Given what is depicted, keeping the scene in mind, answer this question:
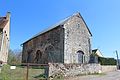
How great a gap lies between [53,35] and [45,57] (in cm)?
389

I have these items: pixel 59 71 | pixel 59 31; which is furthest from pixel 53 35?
pixel 59 71

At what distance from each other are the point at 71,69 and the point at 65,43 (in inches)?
326

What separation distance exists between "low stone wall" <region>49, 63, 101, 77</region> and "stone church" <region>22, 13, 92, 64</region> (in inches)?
204

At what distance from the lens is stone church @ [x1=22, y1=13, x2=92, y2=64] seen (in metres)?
28.5

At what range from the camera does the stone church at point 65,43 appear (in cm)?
2853

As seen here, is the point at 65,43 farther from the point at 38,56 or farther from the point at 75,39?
the point at 38,56

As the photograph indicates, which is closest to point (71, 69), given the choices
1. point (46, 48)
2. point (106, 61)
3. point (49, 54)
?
point (49, 54)

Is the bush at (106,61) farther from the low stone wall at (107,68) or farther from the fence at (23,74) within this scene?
the fence at (23,74)

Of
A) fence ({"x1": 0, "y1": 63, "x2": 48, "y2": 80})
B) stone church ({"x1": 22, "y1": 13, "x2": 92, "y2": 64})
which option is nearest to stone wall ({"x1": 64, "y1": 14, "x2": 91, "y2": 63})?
stone church ({"x1": 22, "y1": 13, "x2": 92, "y2": 64})

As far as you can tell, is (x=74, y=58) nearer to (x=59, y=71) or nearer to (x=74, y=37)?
(x=74, y=37)

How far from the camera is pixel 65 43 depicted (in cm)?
2828

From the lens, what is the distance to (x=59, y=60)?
28312mm

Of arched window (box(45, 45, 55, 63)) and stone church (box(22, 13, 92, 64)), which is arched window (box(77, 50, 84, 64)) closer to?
stone church (box(22, 13, 92, 64))

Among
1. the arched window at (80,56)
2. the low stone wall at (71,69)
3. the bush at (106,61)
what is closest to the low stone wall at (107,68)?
the bush at (106,61)
